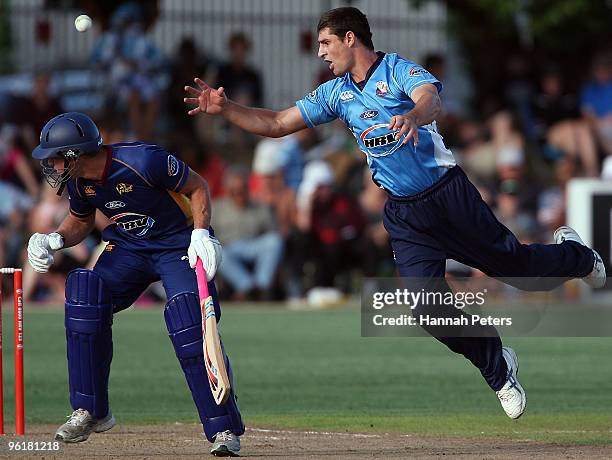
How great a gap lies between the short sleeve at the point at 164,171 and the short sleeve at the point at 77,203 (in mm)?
514

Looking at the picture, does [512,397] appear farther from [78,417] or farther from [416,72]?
[78,417]

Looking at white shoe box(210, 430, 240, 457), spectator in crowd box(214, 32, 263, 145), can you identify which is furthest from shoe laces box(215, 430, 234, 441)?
spectator in crowd box(214, 32, 263, 145)

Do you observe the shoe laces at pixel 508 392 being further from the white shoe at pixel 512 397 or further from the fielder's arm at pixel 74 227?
the fielder's arm at pixel 74 227

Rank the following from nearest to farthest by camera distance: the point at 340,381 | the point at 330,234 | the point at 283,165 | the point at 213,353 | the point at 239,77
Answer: the point at 213,353, the point at 340,381, the point at 330,234, the point at 283,165, the point at 239,77

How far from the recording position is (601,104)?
20.7 meters

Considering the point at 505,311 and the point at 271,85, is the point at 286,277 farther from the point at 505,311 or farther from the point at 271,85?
the point at 271,85

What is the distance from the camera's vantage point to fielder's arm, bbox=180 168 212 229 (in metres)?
8.23

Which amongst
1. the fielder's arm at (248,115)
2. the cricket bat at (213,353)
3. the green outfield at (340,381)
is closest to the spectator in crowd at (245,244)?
the green outfield at (340,381)

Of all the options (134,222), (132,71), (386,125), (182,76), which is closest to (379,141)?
(386,125)

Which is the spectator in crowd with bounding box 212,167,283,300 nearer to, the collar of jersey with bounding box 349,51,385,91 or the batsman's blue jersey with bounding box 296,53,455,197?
the batsman's blue jersey with bounding box 296,53,455,197

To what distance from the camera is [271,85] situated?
80.1 feet

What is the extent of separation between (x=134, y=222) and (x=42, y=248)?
1.98 ft

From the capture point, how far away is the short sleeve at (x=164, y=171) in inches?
324

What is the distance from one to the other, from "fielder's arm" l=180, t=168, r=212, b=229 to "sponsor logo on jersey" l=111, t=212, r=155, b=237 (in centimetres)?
28
